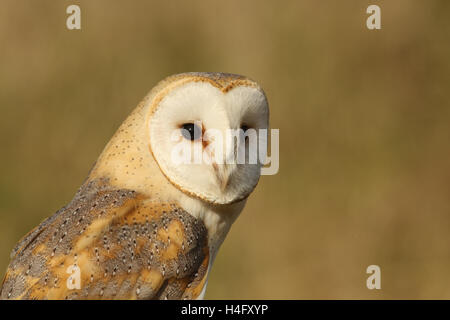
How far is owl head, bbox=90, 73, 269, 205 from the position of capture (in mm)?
1514

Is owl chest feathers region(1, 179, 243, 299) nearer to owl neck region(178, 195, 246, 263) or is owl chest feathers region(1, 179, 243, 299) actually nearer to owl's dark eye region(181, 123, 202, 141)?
owl neck region(178, 195, 246, 263)

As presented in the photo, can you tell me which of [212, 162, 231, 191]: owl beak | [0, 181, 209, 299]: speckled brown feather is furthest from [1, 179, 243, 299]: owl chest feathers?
[212, 162, 231, 191]: owl beak

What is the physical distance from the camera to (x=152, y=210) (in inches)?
61.0

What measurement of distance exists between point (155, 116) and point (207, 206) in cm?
27

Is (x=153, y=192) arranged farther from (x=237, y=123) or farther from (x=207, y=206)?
(x=237, y=123)

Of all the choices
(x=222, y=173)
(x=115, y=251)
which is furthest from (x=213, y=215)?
(x=115, y=251)

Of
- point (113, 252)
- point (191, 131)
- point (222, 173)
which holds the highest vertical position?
point (191, 131)

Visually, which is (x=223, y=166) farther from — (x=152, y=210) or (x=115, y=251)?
(x=115, y=251)

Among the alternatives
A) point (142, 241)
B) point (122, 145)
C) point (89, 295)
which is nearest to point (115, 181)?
point (122, 145)

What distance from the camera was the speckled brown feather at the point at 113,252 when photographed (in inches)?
56.1

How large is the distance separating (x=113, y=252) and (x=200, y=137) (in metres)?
0.34

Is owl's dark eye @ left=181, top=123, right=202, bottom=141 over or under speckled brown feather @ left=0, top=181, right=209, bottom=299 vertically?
over

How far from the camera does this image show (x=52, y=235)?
1489 mm
